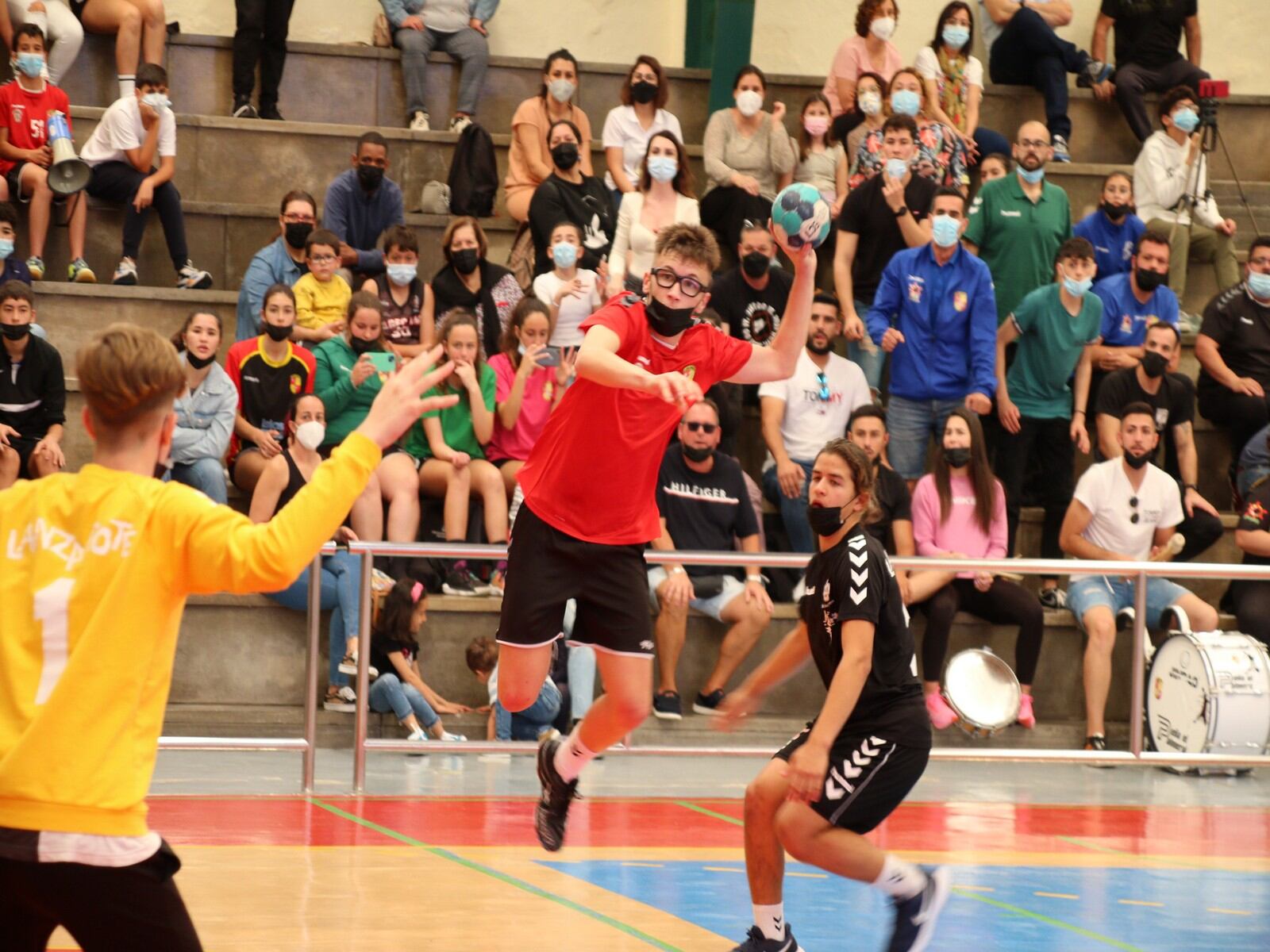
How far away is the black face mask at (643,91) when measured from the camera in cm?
1314

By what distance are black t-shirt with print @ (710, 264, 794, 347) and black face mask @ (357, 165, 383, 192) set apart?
276 cm

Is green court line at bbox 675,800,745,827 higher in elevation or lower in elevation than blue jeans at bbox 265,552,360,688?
lower

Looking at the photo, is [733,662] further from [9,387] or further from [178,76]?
[178,76]

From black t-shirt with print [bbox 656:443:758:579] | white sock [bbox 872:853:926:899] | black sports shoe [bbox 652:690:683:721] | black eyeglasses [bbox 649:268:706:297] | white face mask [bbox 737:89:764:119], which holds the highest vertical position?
white face mask [bbox 737:89:764:119]

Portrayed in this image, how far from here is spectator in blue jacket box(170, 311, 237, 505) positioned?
1032 cm

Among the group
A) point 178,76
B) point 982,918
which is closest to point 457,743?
point 982,918

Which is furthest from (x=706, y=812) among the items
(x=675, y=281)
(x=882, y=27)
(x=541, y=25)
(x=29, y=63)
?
(x=541, y=25)

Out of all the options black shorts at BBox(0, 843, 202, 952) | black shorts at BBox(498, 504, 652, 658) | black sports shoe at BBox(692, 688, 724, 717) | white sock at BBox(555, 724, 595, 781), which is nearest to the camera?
black shorts at BBox(0, 843, 202, 952)

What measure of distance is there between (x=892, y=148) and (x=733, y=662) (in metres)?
4.26

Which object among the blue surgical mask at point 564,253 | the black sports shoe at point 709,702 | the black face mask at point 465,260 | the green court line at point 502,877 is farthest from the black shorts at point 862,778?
the black face mask at point 465,260

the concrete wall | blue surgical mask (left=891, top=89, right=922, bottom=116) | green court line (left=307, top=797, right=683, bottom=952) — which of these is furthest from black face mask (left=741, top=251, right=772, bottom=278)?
the concrete wall

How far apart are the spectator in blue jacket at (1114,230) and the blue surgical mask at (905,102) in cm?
164

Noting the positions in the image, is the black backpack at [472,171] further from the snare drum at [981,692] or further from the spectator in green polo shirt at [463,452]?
the snare drum at [981,692]

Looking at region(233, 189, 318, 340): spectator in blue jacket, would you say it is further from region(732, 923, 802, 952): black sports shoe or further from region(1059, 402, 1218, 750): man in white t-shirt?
region(732, 923, 802, 952): black sports shoe
